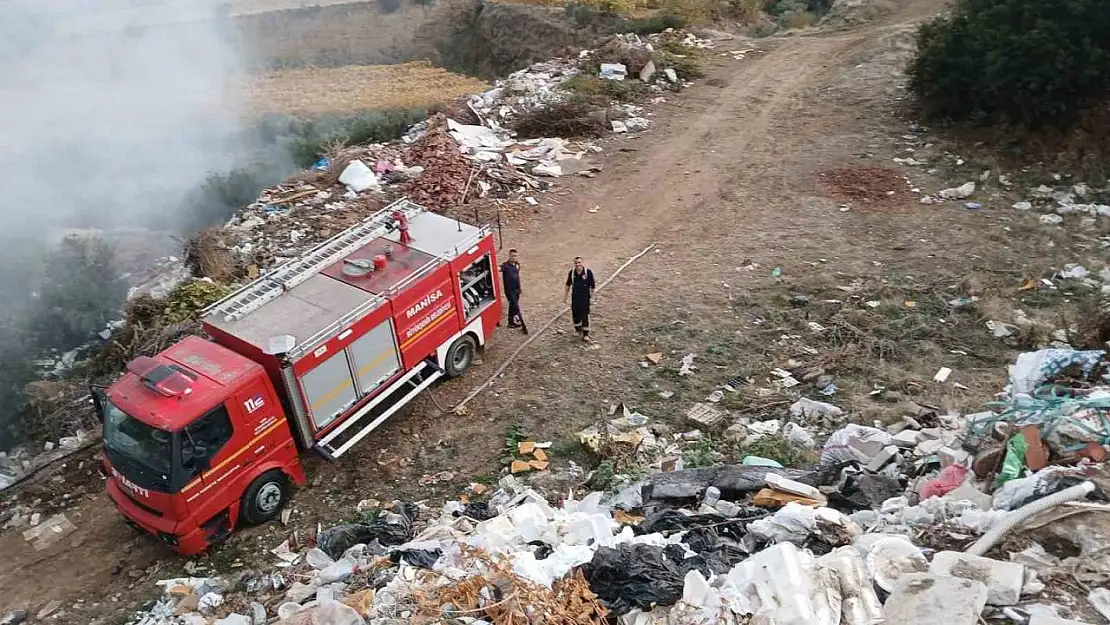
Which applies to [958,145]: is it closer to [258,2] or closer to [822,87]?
[822,87]

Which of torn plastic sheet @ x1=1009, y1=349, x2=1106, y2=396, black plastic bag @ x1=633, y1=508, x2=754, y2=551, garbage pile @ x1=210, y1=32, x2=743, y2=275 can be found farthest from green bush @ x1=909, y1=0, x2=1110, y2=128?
black plastic bag @ x1=633, y1=508, x2=754, y2=551

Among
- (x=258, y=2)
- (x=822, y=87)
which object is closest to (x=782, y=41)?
(x=822, y=87)

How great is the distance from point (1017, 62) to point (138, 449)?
48.0ft

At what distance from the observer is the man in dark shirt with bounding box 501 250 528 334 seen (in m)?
10.1

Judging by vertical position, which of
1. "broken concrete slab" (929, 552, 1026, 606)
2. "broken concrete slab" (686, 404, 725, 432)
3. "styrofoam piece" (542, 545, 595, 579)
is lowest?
"broken concrete slab" (686, 404, 725, 432)

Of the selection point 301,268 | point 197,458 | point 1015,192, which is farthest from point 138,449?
point 1015,192

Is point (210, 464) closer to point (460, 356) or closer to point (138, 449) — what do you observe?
point (138, 449)

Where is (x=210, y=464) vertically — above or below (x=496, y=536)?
above

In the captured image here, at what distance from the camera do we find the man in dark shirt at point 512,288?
10.1 m

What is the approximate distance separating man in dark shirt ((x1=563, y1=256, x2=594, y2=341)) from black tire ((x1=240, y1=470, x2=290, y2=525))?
4067 mm

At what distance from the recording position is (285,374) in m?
7.61

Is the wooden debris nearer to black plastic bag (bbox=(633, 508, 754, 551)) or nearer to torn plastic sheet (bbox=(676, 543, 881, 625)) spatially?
black plastic bag (bbox=(633, 508, 754, 551))

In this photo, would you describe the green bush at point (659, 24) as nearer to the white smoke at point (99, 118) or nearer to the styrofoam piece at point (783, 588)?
the white smoke at point (99, 118)

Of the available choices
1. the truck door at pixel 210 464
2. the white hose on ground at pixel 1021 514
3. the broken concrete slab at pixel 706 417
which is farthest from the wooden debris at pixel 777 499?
the truck door at pixel 210 464
